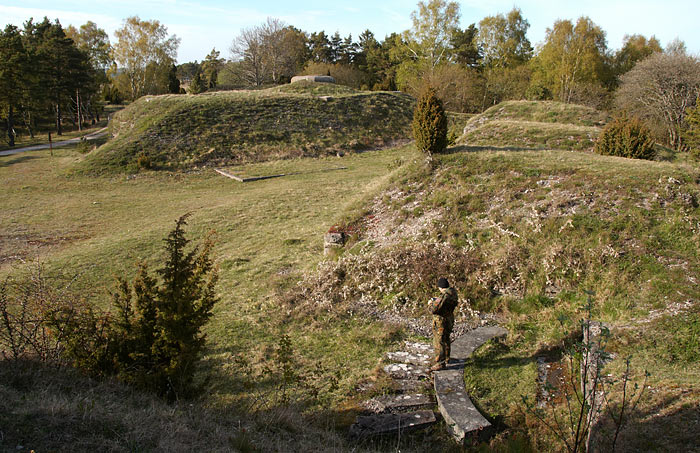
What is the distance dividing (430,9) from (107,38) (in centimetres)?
4306

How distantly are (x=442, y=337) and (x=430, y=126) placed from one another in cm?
748

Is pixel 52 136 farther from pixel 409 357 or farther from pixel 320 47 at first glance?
pixel 409 357

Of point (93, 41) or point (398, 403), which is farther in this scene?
point (93, 41)

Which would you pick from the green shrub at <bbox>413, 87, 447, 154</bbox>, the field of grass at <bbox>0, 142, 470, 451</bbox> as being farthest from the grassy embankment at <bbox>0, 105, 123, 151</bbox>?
the green shrub at <bbox>413, 87, 447, 154</bbox>

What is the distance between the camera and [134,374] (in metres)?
4.79

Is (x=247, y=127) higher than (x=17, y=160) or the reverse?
higher

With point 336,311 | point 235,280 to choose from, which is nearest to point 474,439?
point 336,311

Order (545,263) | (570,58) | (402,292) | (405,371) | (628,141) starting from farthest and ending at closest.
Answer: (570,58), (628,141), (402,292), (545,263), (405,371)

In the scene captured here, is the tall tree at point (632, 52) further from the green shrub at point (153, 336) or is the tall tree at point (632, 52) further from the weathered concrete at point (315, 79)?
the green shrub at point (153, 336)

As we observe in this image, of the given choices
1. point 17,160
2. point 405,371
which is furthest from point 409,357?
point 17,160

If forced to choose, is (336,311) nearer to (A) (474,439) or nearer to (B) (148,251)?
(A) (474,439)

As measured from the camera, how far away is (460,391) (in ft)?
17.5

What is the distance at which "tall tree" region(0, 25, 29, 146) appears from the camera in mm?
31984

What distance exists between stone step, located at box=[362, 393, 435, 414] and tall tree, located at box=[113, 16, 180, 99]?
173 ft
